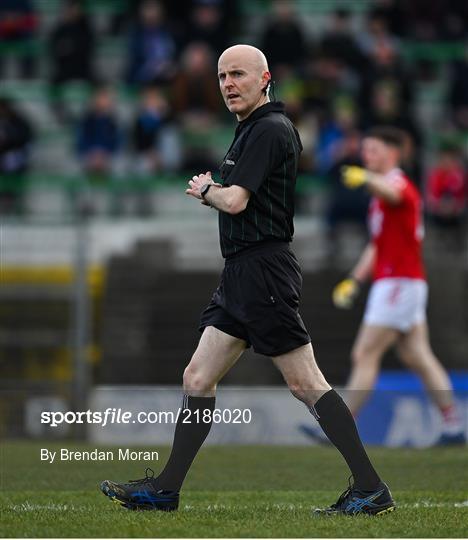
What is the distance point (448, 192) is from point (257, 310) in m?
9.62

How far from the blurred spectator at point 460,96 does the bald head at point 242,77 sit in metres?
11.9

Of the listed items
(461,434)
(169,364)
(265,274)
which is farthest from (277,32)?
(265,274)

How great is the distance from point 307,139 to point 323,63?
1.71 metres

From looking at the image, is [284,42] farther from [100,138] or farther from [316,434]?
[316,434]

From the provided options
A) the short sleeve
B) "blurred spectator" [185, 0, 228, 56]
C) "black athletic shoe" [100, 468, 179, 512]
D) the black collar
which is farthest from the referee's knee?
"blurred spectator" [185, 0, 228, 56]

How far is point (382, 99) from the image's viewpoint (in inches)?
711

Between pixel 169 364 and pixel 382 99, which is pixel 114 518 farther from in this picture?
pixel 382 99

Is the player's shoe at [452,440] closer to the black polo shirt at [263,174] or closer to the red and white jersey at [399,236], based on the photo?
the red and white jersey at [399,236]

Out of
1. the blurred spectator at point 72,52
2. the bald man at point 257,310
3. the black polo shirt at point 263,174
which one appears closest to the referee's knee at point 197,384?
the bald man at point 257,310

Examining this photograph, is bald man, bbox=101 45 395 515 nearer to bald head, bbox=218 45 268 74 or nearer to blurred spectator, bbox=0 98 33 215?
bald head, bbox=218 45 268 74

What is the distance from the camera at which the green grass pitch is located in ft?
21.8

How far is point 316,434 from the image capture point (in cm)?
1148

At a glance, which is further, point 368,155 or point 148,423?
point 368,155

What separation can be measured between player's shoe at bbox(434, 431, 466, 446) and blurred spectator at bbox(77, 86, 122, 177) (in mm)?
7585
